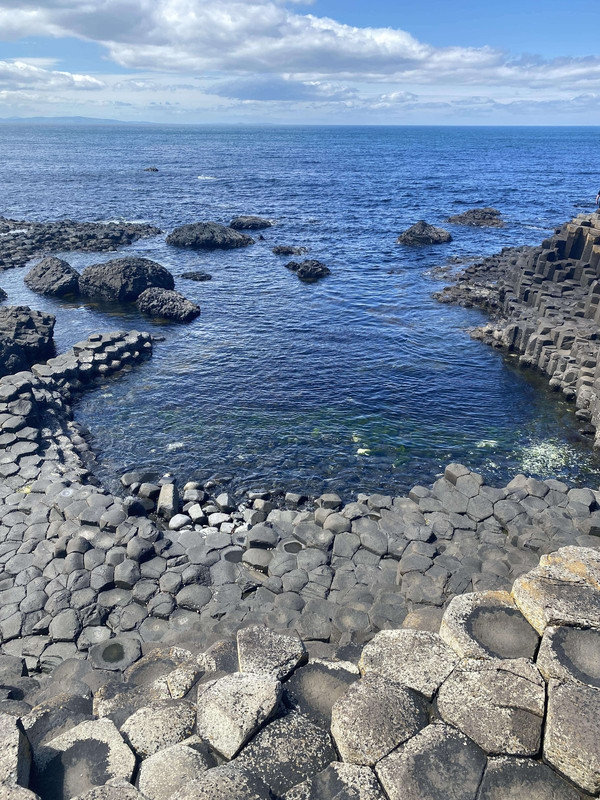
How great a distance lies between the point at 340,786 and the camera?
600 cm

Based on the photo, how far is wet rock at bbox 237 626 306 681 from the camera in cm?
779

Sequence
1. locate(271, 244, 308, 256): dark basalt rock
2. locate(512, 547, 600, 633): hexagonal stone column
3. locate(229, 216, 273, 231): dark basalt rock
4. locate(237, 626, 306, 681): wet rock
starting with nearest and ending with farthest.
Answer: locate(512, 547, 600, 633): hexagonal stone column → locate(237, 626, 306, 681): wet rock → locate(271, 244, 308, 256): dark basalt rock → locate(229, 216, 273, 231): dark basalt rock

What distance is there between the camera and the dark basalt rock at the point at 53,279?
3862cm

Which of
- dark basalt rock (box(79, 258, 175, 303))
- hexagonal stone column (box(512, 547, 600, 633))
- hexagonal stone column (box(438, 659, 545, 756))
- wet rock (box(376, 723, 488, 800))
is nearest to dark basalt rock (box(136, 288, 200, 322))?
dark basalt rock (box(79, 258, 175, 303))

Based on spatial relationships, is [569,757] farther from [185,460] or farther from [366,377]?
[366,377]

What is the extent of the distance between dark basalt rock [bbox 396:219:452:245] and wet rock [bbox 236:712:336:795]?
53.2 meters

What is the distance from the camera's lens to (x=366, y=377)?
2661 centimetres

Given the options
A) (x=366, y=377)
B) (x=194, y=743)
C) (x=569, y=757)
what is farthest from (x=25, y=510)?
(x=366, y=377)

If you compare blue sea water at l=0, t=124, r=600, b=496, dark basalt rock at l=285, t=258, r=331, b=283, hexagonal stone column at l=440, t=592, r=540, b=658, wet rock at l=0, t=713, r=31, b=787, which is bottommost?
blue sea water at l=0, t=124, r=600, b=496

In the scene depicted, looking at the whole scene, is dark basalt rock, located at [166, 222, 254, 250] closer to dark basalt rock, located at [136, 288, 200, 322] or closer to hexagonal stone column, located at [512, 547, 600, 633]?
dark basalt rock, located at [136, 288, 200, 322]

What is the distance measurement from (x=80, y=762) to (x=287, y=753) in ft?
8.31

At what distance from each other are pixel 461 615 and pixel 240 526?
8.76 meters

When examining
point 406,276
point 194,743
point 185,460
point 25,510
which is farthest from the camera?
point 406,276

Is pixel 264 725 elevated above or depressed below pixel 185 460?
above
